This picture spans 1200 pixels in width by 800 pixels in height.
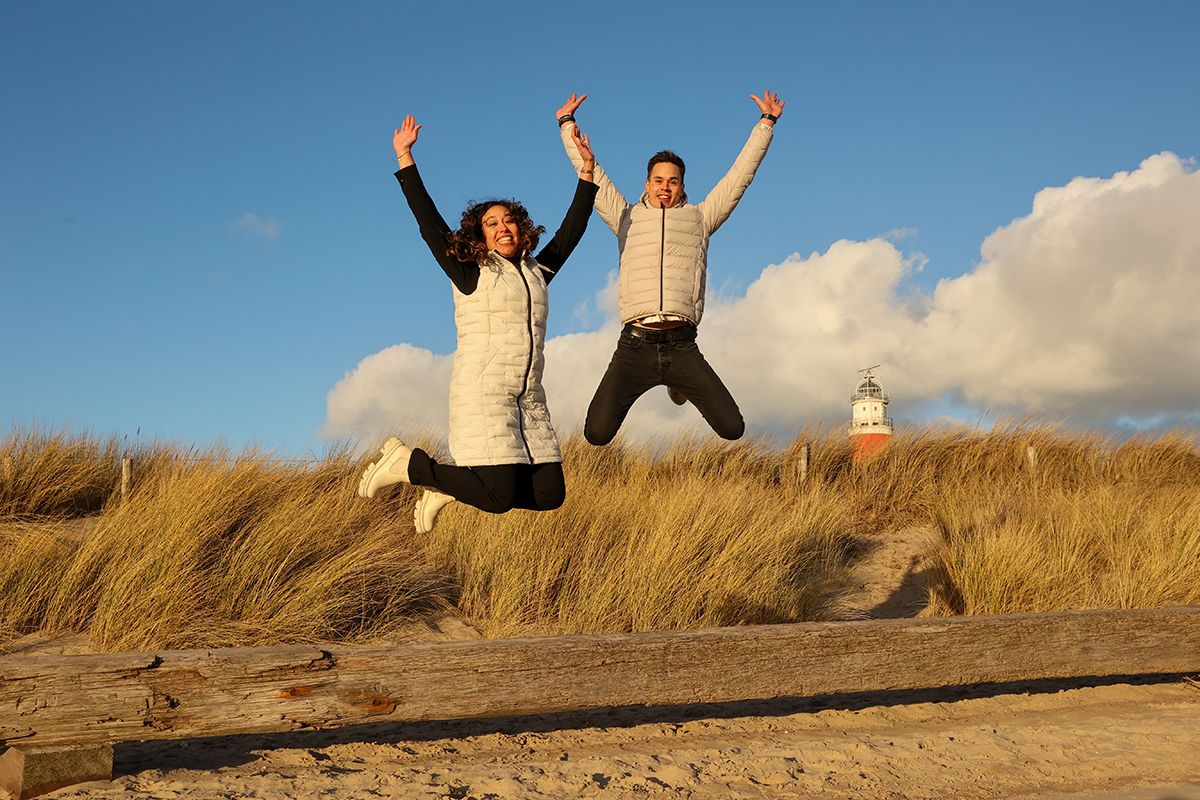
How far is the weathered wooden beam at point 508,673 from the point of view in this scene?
4.34 m

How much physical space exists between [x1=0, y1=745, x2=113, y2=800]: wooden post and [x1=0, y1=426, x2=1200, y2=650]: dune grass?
82.4 inches

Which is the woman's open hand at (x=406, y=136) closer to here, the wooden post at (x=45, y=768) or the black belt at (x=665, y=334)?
the black belt at (x=665, y=334)

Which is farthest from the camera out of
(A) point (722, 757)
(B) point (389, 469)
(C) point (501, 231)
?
(A) point (722, 757)

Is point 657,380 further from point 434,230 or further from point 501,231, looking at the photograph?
point 434,230

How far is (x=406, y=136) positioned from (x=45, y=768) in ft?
10.2

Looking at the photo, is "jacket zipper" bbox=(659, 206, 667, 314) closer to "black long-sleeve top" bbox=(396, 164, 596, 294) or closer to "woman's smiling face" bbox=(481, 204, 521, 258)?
"woman's smiling face" bbox=(481, 204, 521, 258)

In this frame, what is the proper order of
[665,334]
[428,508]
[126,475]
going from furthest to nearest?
[126,475] → [665,334] → [428,508]

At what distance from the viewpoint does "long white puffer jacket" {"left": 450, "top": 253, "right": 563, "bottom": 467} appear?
15.0ft

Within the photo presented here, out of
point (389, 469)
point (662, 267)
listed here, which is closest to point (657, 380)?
point (662, 267)

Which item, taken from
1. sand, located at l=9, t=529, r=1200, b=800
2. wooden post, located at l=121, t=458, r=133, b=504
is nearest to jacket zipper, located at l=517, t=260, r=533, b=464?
sand, located at l=9, t=529, r=1200, b=800

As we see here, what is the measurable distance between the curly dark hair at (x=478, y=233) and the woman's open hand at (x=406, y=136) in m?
0.42

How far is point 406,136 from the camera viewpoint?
464 centimetres

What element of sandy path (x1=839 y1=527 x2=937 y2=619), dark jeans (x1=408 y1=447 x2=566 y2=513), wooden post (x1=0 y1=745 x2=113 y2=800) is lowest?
wooden post (x1=0 y1=745 x2=113 y2=800)

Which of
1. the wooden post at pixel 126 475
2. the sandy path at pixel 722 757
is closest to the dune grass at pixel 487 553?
the wooden post at pixel 126 475
